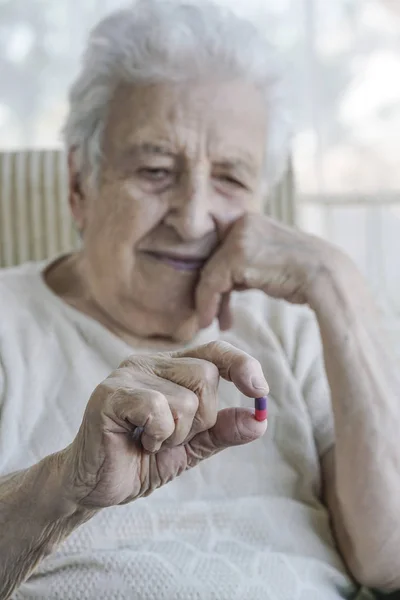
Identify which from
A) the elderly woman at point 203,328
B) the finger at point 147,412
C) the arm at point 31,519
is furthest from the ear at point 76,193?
the finger at point 147,412

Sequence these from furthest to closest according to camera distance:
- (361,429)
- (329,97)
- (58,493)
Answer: (329,97), (361,429), (58,493)

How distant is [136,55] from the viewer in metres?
1.07

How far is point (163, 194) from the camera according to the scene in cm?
108

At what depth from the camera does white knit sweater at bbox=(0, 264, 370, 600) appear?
90 centimetres

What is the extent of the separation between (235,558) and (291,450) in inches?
7.7

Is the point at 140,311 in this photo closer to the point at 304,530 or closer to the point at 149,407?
the point at 304,530

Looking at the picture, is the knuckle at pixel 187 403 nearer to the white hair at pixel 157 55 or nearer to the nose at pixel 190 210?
the nose at pixel 190 210

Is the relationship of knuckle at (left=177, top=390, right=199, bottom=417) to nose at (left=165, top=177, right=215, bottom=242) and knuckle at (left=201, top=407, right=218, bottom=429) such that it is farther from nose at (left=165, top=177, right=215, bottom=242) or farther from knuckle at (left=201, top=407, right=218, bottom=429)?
nose at (left=165, top=177, right=215, bottom=242)

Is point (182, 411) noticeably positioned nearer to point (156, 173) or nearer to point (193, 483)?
point (193, 483)

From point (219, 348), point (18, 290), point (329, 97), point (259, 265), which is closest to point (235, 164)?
point (259, 265)

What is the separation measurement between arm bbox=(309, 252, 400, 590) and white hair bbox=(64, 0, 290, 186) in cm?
34

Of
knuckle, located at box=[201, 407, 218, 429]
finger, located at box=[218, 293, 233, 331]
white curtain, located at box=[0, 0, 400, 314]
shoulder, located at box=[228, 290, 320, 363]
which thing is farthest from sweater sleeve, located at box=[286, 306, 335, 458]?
white curtain, located at box=[0, 0, 400, 314]

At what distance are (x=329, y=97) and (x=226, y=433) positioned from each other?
57.6 inches

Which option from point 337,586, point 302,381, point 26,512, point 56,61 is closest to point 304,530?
point 337,586
